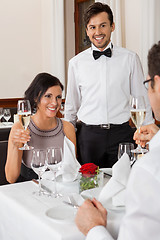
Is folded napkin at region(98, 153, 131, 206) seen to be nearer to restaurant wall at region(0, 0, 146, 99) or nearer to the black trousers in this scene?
the black trousers

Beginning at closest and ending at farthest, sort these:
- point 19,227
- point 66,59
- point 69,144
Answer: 1. point 19,227
2. point 69,144
3. point 66,59

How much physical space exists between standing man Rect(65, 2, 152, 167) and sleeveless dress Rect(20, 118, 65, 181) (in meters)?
0.41

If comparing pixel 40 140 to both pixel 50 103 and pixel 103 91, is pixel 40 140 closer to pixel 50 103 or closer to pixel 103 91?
pixel 50 103

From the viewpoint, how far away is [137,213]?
1.01 metres

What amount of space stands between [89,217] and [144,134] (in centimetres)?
91

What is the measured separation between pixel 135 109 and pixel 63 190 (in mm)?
618

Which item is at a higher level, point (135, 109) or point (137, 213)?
point (135, 109)

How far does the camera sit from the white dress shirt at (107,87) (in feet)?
9.94

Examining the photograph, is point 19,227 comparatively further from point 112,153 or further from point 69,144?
point 112,153

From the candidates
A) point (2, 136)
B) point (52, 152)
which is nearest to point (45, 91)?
point (52, 152)

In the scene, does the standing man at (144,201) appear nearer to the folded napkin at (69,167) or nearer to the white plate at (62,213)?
the white plate at (62,213)

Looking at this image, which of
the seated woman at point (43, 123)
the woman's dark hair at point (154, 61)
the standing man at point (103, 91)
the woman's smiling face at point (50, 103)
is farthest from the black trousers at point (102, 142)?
the woman's dark hair at point (154, 61)

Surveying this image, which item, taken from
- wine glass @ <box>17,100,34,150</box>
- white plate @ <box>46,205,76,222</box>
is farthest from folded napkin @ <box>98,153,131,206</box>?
wine glass @ <box>17,100,34,150</box>

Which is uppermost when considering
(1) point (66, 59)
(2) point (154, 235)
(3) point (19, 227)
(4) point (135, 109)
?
(1) point (66, 59)
